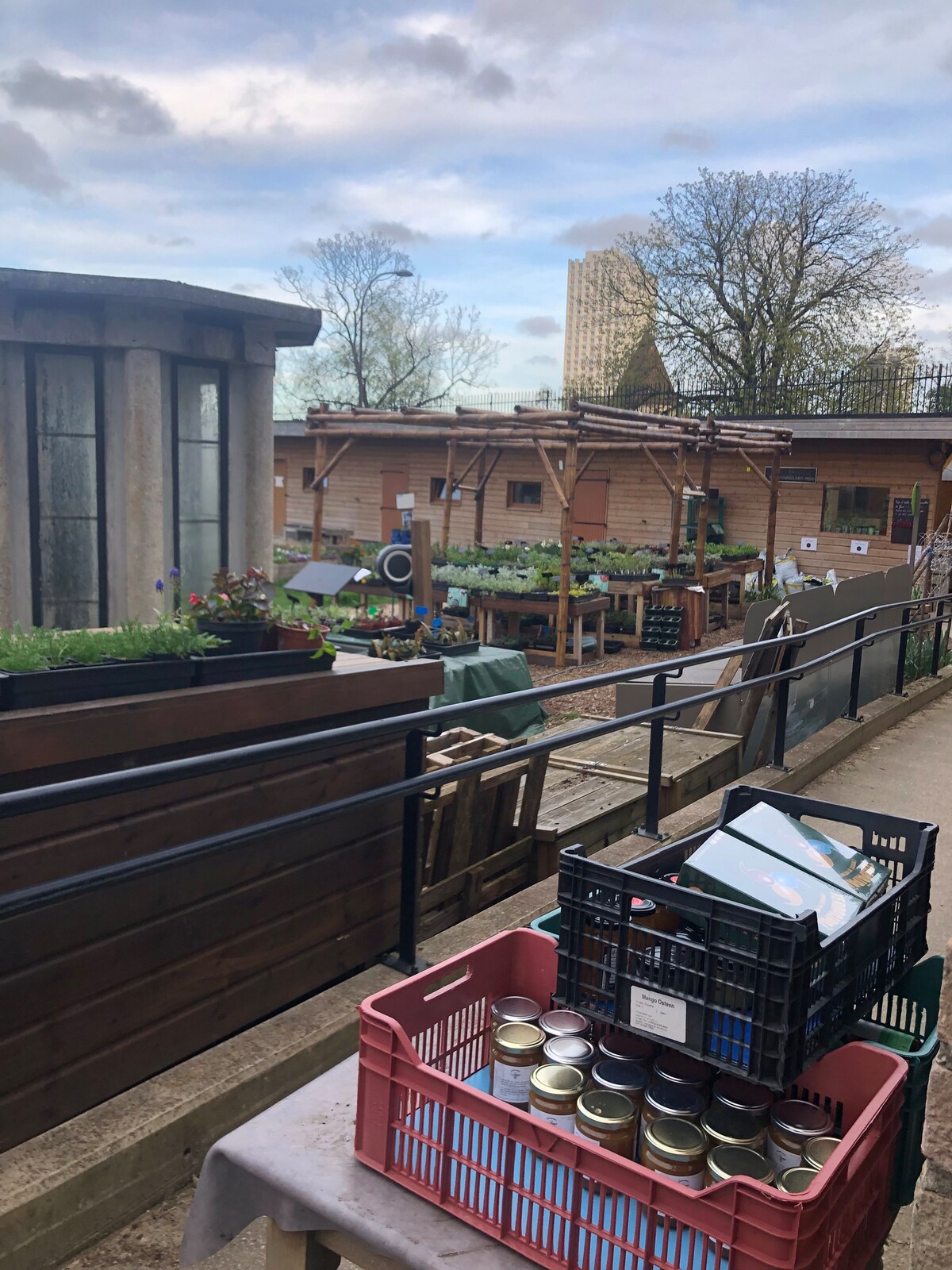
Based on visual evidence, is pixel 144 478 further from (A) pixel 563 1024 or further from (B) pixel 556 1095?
(B) pixel 556 1095

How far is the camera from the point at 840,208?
27.9 m

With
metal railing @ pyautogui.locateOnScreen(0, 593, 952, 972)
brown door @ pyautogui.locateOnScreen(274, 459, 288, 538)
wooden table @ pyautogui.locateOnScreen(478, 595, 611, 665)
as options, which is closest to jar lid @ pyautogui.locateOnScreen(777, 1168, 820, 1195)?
metal railing @ pyautogui.locateOnScreen(0, 593, 952, 972)

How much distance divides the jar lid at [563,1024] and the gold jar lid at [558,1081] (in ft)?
0.33

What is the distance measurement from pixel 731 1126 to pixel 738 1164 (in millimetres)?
90

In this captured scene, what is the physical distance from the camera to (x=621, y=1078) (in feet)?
5.38

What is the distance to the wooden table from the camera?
42.8ft

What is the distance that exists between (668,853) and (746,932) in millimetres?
476

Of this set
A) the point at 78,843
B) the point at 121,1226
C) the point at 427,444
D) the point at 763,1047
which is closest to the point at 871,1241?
the point at 763,1047

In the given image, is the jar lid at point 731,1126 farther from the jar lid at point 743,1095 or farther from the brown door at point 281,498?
the brown door at point 281,498

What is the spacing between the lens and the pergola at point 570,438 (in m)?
12.7

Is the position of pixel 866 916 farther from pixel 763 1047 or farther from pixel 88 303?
pixel 88 303

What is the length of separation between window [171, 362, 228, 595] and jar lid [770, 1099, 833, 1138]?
5.17 metres

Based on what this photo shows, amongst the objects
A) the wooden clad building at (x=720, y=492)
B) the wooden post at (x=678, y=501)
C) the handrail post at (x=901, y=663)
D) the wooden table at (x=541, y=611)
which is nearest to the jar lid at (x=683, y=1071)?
the handrail post at (x=901, y=663)

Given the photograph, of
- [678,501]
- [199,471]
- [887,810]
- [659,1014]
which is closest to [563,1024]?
[659,1014]
